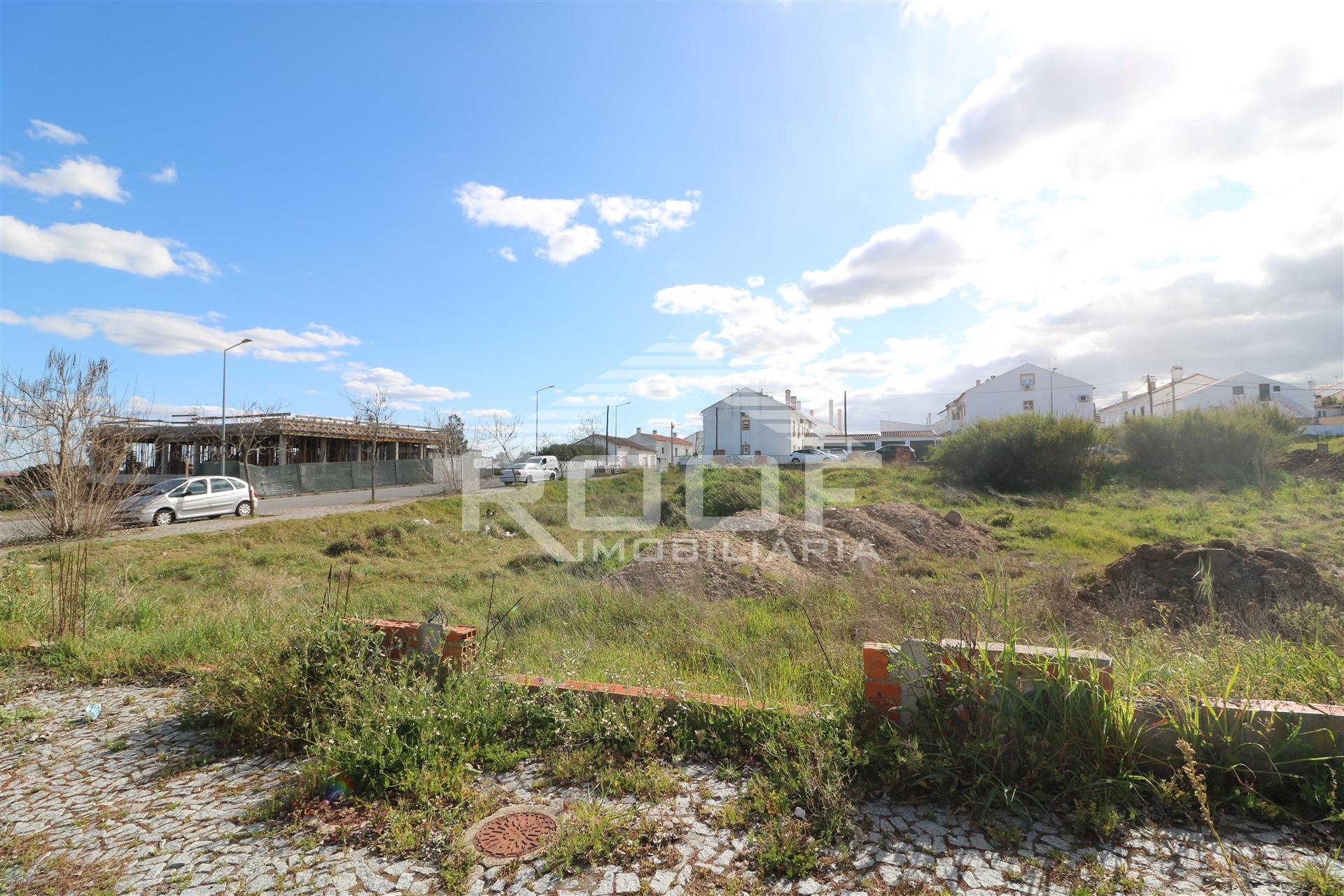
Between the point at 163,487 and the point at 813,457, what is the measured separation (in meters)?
28.3

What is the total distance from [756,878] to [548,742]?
1.31m

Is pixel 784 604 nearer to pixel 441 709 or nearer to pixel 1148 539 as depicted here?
pixel 441 709

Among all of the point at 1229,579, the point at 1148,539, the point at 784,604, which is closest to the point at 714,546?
the point at 784,604

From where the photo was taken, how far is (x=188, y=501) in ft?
55.4

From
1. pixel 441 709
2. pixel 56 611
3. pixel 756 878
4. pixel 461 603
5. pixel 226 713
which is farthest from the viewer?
pixel 461 603

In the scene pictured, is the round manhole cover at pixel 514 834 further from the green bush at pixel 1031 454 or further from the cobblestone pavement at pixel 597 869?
the green bush at pixel 1031 454

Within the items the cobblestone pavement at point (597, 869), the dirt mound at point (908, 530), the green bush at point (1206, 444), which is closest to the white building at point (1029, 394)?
the green bush at point (1206, 444)

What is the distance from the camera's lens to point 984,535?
42.9 feet

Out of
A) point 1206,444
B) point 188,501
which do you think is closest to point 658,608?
point 188,501

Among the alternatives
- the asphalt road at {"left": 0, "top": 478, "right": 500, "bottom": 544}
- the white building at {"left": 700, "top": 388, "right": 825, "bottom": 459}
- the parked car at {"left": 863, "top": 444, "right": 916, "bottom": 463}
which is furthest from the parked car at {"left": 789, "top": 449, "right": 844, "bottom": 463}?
the asphalt road at {"left": 0, "top": 478, "right": 500, "bottom": 544}

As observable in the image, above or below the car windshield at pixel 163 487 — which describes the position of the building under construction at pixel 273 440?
above

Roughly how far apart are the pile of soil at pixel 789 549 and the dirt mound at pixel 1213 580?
10.4 feet

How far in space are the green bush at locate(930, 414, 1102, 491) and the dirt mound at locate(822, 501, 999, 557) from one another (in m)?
11.4

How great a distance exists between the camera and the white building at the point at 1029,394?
4594 cm
